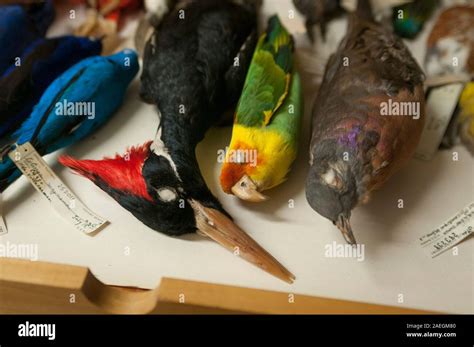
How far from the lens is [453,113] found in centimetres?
122

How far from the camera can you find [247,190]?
41.4 inches

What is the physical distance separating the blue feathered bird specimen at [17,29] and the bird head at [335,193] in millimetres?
759

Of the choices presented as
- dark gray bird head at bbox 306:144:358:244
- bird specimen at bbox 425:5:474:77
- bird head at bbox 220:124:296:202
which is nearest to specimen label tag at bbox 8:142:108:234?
bird head at bbox 220:124:296:202

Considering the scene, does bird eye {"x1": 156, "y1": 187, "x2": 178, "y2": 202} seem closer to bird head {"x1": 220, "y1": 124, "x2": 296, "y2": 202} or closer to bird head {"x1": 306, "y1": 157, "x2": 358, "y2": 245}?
bird head {"x1": 220, "y1": 124, "x2": 296, "y2": 202}

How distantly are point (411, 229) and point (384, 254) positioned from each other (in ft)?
0.28

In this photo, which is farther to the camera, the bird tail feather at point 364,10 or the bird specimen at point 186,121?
the bird tail feather at point 364,10

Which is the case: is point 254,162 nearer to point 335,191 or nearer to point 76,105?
point 335,191

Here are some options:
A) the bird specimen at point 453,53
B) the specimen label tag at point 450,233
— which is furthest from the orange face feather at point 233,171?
the bird specimen at point 453,53

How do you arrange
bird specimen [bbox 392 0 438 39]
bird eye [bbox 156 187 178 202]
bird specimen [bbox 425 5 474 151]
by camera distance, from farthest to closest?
bird specimen [bbox 392 0 438 39] < bird specimen [bbox 425 5 474 151] < bird eye [bbox 156 187 178 202]

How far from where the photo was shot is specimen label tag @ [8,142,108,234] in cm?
110

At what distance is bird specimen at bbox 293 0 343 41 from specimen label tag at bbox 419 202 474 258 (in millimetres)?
627

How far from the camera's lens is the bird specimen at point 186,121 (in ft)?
3.33

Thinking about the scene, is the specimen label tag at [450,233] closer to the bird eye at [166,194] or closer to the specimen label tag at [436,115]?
the specimen label tag at [436,115]

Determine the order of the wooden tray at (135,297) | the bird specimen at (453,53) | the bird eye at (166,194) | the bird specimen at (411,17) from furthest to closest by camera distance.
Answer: the bird specimen at (411,17)
the bird specimen at (453,53)
the bird eye at (166,194)
the wooden tray at (135,297)
